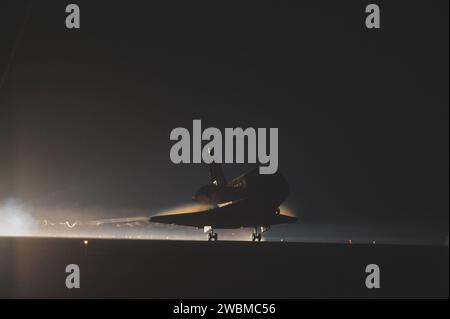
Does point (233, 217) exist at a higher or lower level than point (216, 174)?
lower

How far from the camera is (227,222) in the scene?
216 feet

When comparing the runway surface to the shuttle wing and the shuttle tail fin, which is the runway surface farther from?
the shuttle tail fin

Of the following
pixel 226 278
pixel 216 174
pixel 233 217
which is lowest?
pixel 226 278

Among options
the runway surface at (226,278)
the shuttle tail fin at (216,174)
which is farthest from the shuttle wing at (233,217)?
the runway surface at (226,278)

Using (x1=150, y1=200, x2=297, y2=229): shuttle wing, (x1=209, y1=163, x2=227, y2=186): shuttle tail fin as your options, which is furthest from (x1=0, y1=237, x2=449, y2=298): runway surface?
(x1=209, y1=163, x2=227, y2=186): shuttle tail fin

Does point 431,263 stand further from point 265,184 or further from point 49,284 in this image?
point 265,184

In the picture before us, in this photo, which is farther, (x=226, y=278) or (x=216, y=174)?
(x=216, y=174)

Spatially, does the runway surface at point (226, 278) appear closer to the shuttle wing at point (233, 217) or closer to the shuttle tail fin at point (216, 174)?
the shuttle wing at point (233, 217)

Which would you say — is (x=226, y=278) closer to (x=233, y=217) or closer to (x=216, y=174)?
(x=233, y=217)

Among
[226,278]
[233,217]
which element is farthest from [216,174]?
[226,278]

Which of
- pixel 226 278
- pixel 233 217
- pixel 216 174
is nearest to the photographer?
pixel 226 278

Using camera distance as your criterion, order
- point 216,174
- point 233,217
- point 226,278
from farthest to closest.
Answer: point 216,174 < point 233,217 < point 226,278
